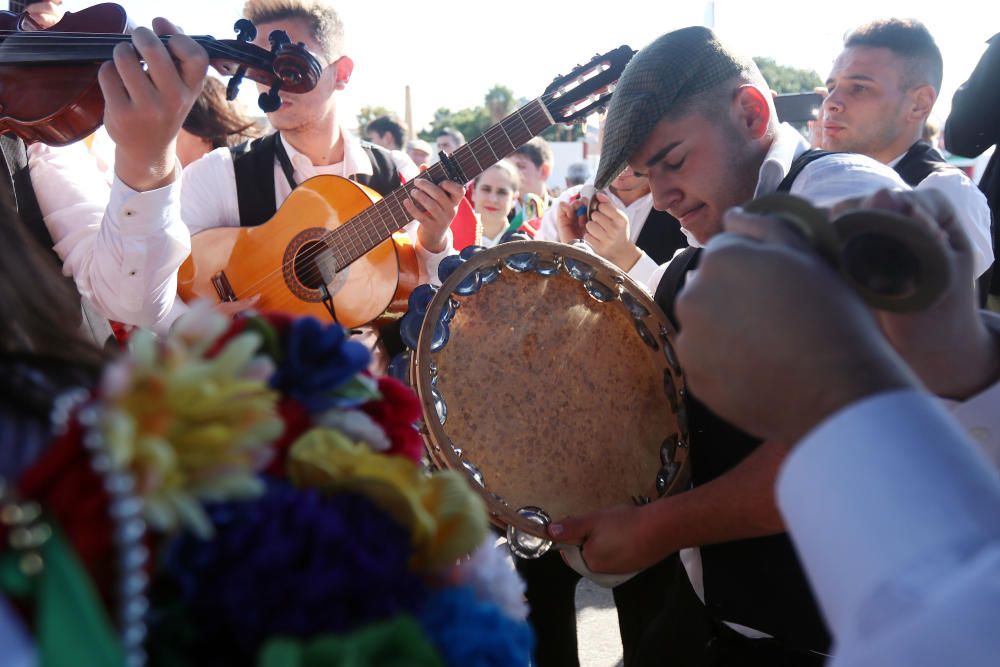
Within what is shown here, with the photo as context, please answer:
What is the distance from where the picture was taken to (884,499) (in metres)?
0.61

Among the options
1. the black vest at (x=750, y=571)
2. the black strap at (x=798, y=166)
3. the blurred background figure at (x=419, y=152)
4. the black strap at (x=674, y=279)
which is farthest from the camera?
the blurred background figure at (x=419, y=152)

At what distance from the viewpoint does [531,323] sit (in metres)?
1.75

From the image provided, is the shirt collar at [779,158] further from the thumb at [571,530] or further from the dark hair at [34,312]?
the dark hair at [34,312]

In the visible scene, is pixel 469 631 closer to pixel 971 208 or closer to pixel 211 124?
pixel 971 208

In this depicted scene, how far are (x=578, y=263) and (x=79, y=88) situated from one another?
1332 millimetres

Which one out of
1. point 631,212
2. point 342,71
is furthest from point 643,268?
point 342,71

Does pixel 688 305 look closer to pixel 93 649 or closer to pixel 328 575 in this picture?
pixel 328 575

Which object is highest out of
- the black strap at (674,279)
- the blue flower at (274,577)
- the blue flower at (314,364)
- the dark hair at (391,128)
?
the blue flower at (314,364)

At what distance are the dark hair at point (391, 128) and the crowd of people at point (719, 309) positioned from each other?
162 inches

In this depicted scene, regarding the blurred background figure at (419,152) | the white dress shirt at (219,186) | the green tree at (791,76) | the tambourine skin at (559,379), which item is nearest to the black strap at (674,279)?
the tambourine skin at (559,379)

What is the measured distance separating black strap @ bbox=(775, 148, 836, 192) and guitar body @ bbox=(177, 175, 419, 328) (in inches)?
59.2

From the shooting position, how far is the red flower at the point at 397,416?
85 cm

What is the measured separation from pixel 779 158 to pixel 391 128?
6945 millimetres

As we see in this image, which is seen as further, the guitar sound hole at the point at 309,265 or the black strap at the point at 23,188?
the guitar sound hole at the point at 309,265
